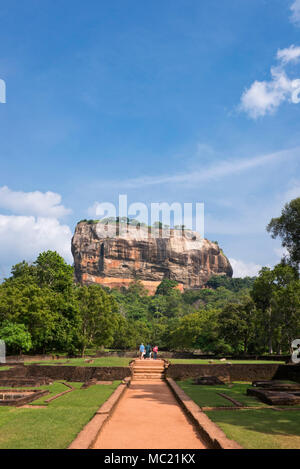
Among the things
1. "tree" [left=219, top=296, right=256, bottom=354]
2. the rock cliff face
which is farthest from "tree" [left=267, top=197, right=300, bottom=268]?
the rock cliff face

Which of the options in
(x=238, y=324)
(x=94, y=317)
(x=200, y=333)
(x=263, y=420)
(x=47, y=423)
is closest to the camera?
(x=47, y=423)

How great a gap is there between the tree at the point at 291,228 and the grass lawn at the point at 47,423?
43.5 feet

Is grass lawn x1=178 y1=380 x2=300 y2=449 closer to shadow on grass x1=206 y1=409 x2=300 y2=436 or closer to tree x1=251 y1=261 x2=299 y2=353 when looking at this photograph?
shadow on grass x1=206 y1=409 x2=300 y2=436

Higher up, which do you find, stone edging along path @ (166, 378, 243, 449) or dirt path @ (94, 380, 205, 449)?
stone edging along path @ (166, 378, 243, 449)

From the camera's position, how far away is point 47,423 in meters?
7.66

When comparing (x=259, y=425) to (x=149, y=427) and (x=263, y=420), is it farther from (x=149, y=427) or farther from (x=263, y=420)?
(x=149, y=427)

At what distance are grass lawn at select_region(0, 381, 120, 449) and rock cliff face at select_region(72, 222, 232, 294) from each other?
127 meters

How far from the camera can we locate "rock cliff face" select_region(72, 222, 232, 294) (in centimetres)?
13838

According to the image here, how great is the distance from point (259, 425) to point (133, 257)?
132 m

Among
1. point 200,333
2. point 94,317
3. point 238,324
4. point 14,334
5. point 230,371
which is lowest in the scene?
point 200,333

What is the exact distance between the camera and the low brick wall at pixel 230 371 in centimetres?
1861

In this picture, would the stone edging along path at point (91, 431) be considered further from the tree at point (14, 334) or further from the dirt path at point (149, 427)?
the tree at point (14, 334)

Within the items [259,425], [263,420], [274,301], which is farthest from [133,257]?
[259,425]
